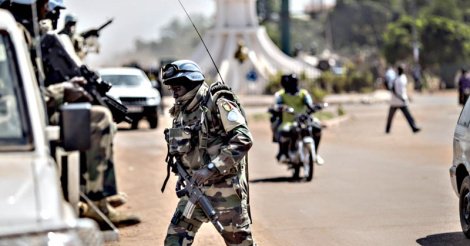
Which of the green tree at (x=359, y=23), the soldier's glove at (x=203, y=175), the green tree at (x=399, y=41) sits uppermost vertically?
the soldier's glove at (x=203, y=175)

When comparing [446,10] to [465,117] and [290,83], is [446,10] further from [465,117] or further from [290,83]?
[465,117]

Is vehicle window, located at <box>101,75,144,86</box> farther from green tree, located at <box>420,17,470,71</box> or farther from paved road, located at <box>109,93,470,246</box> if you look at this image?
green tree, located at <box>420,17,470,71</box>

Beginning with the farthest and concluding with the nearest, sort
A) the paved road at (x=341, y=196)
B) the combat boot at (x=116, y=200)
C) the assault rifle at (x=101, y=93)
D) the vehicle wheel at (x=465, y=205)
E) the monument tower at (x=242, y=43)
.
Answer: the monument tower at (x=242, y=43) < the combat boot at (x=116, y=200) < the paved road at (x=341, y=196) < the vehicle wheel at (x=465, y=205) < the assault rifle at (x=101, y=93)

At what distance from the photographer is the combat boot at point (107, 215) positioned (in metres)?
10.2

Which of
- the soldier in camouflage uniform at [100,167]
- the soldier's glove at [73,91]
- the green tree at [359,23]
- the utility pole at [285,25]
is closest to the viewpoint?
the soldier's glove at [73,91]

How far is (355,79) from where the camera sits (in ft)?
190

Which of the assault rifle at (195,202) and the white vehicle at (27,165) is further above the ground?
the white vehicle at (27,165)

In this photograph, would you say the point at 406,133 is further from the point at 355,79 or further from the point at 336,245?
the point at 355,79

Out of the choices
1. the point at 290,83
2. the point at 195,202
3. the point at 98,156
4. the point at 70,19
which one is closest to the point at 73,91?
the point at 195,202

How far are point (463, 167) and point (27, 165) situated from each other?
19.8 feet

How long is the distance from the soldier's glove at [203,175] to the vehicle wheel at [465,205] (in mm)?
3713

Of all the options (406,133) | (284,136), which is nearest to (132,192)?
(284,136)

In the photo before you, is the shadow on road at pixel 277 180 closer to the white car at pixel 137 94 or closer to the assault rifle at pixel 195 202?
the assault rifle at pixel 195 202

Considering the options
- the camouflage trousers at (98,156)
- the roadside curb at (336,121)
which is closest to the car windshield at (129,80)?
the roadside curb at (336,121)
